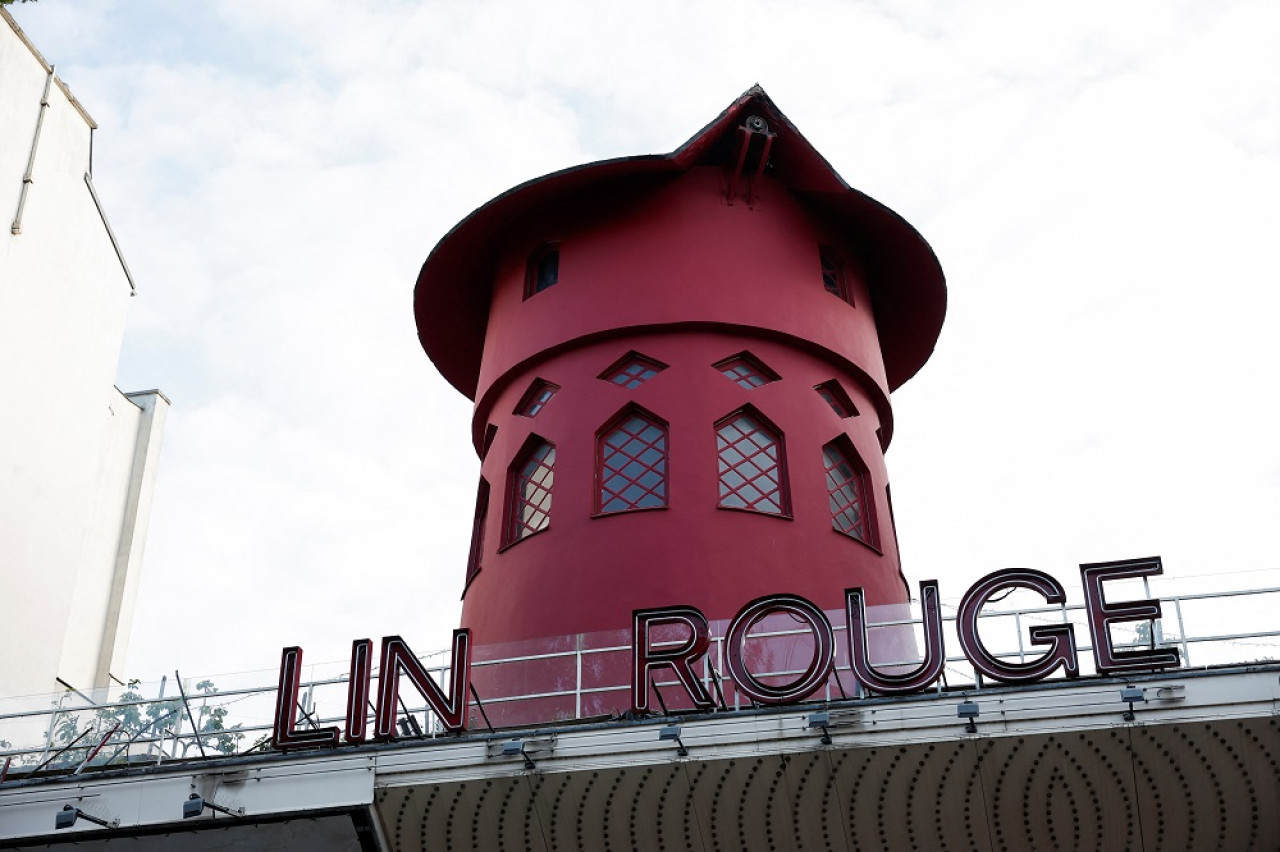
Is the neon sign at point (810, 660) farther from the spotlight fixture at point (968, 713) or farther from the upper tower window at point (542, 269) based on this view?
the upper tower window at point (542, 269)

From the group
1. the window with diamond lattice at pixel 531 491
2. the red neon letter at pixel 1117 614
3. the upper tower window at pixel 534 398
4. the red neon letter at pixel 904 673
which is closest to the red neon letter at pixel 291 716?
the window with diamond lattice at pixel 531 491

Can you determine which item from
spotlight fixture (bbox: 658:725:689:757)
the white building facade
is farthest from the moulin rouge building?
the white building facade

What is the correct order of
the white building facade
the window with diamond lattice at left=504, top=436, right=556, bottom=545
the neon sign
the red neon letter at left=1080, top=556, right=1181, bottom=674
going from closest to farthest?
1. the red neon letter at left=1080, top=556, right=1181, bottom=674
2. the neon sign
3. the window with diamond lattice at left=504, top=436, right=556, bottom=545
4. the white building facade

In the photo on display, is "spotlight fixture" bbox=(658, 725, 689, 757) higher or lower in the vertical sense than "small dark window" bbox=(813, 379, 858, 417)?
lower

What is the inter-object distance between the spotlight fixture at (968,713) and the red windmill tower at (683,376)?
117 inches

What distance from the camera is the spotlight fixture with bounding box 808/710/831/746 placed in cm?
963

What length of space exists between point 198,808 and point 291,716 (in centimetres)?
88

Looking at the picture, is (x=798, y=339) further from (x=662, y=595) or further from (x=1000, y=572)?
(x=1000, y=572)

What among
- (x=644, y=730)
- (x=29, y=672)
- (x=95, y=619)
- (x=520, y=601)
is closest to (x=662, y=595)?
(x=520, y=601)

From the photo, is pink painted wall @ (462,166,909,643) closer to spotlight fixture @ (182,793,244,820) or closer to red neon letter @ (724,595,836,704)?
red neon letter @ (724,595,836,704)

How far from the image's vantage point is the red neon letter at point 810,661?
9.94 meters

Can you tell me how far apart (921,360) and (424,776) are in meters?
8.76

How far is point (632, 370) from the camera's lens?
14.2 metres

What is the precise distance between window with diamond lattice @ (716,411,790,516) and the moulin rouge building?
0.09 ft
